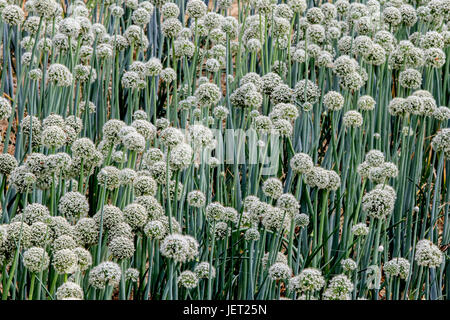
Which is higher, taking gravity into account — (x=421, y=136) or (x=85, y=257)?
(x=421, y=136)

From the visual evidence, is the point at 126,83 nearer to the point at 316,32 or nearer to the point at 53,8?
the point at 53,8

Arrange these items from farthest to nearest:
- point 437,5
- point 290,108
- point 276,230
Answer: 1. point 437,5
2. point 290,108
3. point 276,230

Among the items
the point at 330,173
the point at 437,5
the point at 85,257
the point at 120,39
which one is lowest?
the point at 85,257

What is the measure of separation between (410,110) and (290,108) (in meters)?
0.45

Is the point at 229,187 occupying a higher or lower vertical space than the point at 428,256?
higher

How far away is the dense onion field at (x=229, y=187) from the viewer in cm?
165

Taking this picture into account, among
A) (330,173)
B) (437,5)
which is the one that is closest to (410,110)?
(330,173)

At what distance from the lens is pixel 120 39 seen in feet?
9.36

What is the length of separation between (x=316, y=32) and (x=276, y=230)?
54.8 inches

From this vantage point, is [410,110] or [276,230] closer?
[276,230]

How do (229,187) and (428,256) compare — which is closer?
(428,256)

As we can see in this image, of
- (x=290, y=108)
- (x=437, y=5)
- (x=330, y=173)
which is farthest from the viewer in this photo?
(x=437, y=5)

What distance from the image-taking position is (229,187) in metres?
2.76

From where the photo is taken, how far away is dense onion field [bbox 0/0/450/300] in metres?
1.65
